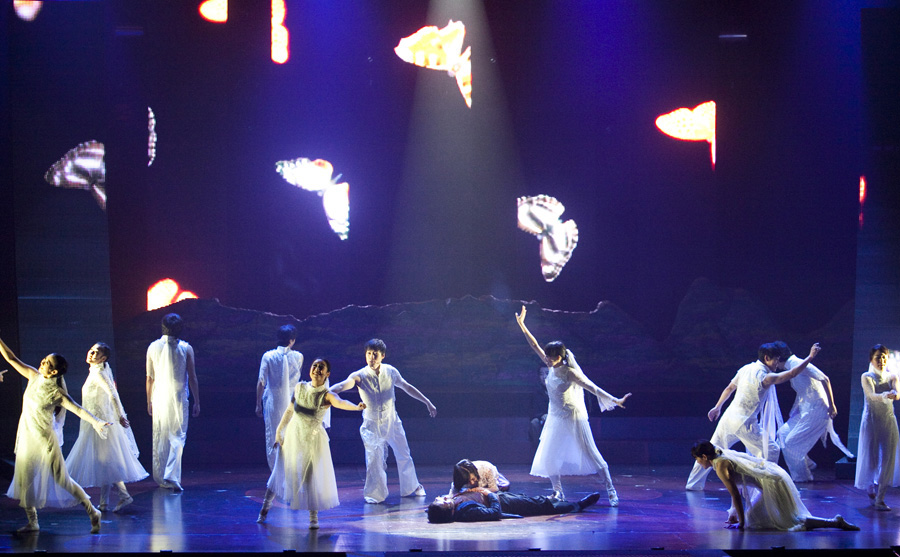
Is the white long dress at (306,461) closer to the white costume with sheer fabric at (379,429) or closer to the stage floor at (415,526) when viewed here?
the stage floor at (415,526)

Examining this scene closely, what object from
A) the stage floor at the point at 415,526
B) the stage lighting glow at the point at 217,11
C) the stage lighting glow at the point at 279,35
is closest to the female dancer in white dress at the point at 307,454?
the stage floor at the point at 415,526

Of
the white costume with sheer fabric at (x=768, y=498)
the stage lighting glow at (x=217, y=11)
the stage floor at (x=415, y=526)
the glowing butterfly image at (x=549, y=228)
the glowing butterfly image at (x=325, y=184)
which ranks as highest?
the stage lighting glow at (x=217, y=11)

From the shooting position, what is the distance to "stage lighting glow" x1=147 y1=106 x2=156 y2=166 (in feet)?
34.0

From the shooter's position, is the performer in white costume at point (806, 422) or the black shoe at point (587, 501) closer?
the black shoe at point (587, 501)

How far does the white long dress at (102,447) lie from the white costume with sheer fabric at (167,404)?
748 millimetres

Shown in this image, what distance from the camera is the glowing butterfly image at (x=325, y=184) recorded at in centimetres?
1059

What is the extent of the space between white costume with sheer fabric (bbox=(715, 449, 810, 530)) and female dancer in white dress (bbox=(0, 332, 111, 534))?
4.58 metres

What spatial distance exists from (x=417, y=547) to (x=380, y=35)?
6420mm

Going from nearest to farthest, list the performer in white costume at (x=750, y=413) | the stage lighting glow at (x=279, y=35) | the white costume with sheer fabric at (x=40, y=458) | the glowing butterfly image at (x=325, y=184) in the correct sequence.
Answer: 1. the white costume with sheer fabric at (x=40, y=458)
2. the performer in white costume at (x=750, y=413)
3. the stage lighting glow at (x=279, y=35)
4. the glowing butterfly image at (x=325, y=184)

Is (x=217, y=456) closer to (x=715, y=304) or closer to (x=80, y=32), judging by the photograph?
(x=80, y=32)

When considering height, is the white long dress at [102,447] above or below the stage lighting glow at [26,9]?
below

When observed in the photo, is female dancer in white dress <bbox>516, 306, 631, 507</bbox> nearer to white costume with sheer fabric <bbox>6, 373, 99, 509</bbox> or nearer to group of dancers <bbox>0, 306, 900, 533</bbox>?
group of dancers <bbox>0, 306, 900, 533</bbox>

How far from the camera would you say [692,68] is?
1062 cm

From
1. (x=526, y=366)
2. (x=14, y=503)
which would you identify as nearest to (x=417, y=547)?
(x=14, y=503)
